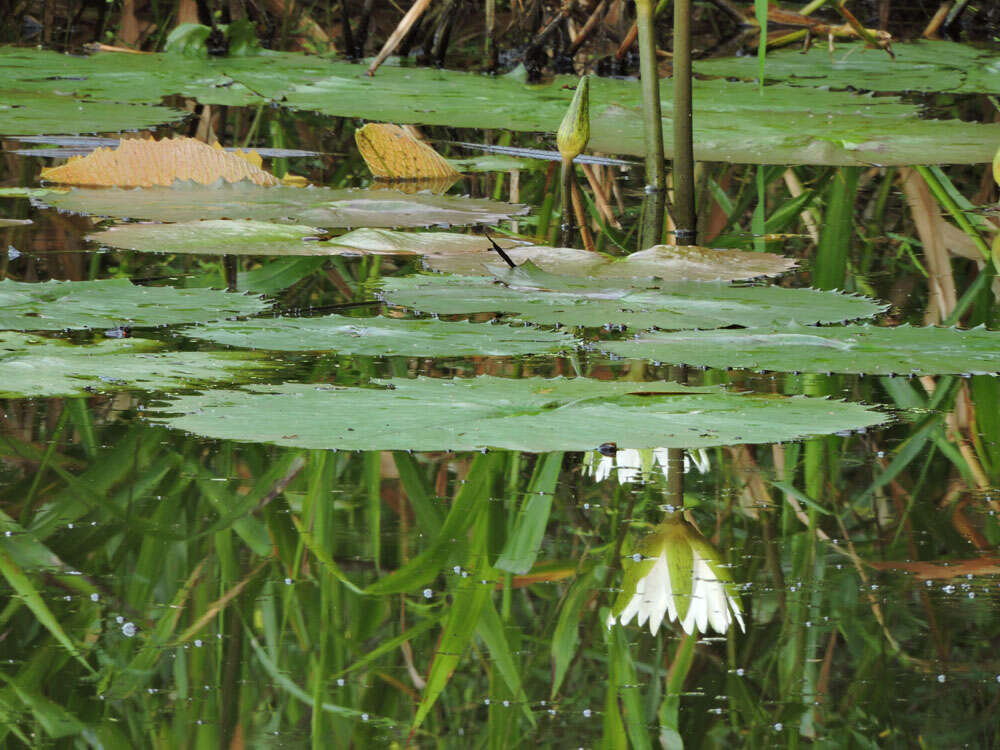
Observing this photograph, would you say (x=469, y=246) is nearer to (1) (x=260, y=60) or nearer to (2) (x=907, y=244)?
(2) (x=907, y=244)

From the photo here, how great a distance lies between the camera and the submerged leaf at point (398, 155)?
3.00 metres

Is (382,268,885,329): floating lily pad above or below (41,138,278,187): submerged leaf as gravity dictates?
below

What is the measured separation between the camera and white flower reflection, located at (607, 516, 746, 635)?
3.77 ft

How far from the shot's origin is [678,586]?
1.21m

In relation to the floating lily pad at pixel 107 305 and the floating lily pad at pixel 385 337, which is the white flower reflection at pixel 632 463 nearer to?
the floating lily pad at pixel 385 337

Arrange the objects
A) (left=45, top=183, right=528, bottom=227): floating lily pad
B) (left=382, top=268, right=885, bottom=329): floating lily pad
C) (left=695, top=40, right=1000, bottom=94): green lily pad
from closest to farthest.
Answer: (left=382, top=268, right=885, bottom=329): floating lily pad < (left=45, top=183, right=528, bottom=227): floating lily pad < (left=695, top=40, right=1000, bottom=94): green lily pad

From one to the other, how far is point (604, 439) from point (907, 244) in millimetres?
1486

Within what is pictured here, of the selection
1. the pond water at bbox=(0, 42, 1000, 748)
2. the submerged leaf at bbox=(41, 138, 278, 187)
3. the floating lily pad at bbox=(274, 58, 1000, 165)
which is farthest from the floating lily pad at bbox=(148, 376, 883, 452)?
the floating lily pad at bbox=(274, 58, 1000, 165)

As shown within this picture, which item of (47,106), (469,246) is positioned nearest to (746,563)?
(469,246)

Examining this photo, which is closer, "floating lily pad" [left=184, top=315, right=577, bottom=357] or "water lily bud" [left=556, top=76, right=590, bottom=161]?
"floating lily pad" [left=184, top=315, right=577, bottom=357]

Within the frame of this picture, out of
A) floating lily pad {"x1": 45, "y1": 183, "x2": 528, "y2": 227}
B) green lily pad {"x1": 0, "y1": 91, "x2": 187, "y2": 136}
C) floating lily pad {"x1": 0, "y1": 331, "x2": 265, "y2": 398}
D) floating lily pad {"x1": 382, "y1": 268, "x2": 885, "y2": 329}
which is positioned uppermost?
green lily pad {"x1": 0, "y1": 91, "x2": 187, "y2": 136}

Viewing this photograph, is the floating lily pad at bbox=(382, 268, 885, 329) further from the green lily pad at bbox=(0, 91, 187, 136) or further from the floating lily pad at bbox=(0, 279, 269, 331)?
the green lily pad at bbox=(0, 91, 187, 136)

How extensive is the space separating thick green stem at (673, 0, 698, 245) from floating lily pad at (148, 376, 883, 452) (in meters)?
0.94

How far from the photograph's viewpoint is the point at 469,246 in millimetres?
2486
